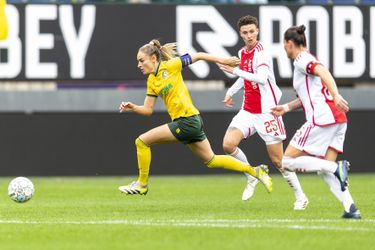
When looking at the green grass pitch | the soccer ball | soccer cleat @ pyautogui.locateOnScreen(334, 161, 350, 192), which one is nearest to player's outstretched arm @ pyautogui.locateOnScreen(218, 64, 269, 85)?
the green grass pitch

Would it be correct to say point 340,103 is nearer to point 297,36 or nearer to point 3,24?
point 297,36

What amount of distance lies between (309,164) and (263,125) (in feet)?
9.73

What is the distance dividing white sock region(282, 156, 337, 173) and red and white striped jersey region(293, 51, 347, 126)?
39 cm

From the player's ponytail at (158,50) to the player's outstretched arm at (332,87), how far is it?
271 centimetres

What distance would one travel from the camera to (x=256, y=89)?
44.1 feet

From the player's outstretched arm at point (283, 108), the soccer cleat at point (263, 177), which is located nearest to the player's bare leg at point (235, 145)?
the soccer cleat at point (263, 177)

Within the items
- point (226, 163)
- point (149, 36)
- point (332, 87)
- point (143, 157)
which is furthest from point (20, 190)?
point (149, 36)

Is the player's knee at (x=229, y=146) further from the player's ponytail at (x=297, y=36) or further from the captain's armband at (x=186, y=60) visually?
the player's ponytail at (x=297, y=36)

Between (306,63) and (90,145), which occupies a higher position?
(306,63)

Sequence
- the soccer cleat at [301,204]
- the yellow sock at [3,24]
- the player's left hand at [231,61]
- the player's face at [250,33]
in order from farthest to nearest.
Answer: the yellow sock at [3,24] < the player's face at [250,33] < the soccer cleat at [301,204] < the player's left hand at [231,61]

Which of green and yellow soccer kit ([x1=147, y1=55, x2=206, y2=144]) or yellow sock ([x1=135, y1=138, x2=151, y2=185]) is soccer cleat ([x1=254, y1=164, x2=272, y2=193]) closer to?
green and yellow soccer kit ([x1=147, y1=55, x2=206, y2=144])

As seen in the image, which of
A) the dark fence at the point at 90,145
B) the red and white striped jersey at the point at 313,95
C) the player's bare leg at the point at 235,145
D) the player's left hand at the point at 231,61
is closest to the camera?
the red and white striped jersey at the point at 313,95

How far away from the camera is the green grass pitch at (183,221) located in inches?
348

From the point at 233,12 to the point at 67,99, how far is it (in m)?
3.82
